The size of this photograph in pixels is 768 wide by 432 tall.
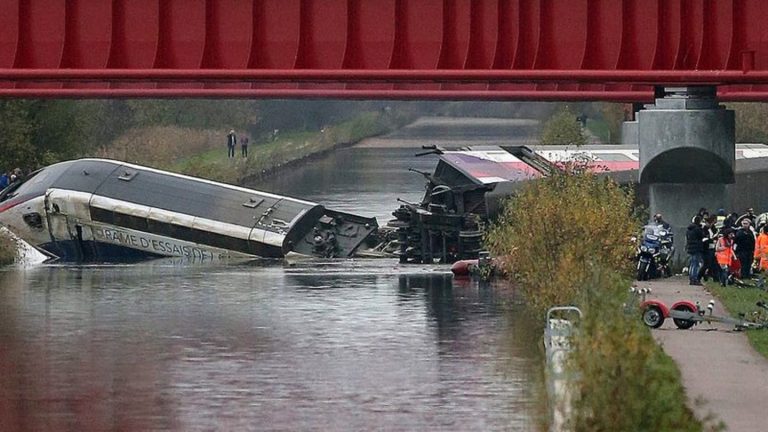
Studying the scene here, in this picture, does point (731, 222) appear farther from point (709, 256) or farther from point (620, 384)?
point (620, 384)

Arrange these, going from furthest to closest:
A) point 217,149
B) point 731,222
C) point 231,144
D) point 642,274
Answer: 1. point 217,149
2. point 231,144
3. point 731,222
4. point 642,274

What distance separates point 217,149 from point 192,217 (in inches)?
1632

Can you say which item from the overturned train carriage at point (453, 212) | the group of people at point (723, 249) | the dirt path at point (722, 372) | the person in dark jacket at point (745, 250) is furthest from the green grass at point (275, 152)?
the dirt path at point (722, 372)

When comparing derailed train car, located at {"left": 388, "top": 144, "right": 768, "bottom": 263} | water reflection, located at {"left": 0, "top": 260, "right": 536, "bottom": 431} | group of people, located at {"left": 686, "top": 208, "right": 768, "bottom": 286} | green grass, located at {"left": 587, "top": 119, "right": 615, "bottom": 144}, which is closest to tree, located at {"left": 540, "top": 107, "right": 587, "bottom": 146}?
green grass, located at {"left": 587, "top": 119, "right": 615, "bottom": 144}

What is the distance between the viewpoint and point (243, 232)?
147 ft

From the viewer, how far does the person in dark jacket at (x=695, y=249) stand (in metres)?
31.5

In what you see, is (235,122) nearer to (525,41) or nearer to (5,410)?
(525,41)

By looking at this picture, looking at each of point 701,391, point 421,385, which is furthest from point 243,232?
point 701,391

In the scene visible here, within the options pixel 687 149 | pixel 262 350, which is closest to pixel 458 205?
pixel 687 149

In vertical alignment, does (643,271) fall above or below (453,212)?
below

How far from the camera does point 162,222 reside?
45281mm

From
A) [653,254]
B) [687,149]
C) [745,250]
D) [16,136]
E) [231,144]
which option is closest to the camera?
[653,254]

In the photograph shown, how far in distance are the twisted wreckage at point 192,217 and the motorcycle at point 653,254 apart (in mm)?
10463

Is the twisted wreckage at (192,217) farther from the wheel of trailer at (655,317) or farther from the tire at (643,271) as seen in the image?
the wheel of trailer at (655,317)
